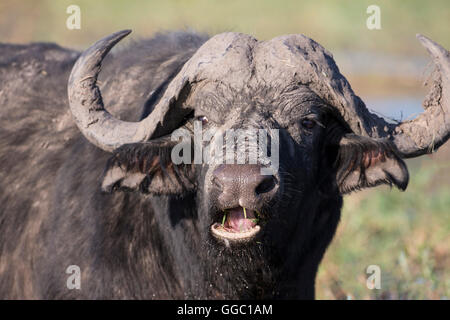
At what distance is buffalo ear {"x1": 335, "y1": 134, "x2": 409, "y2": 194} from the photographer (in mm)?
4148

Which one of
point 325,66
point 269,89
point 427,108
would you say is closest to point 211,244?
point 269,89

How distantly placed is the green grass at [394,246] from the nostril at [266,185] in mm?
2324

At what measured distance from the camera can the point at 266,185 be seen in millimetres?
3703

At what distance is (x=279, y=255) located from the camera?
4344mm

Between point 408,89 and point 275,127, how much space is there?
512 inches

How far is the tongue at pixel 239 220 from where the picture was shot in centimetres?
389

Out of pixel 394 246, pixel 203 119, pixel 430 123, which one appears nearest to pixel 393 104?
pixel 394 246

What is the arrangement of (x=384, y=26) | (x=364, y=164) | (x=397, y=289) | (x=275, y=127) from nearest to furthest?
(x=275, y=127) → (x=364, y=164) → (x=397, y=289) → (x=384, y=26)

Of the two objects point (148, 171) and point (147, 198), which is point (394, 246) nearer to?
point (147, 198)

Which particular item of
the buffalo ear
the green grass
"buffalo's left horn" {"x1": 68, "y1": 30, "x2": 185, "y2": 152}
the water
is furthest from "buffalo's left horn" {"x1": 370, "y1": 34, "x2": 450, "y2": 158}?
the water

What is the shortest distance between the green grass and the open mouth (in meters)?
2.13

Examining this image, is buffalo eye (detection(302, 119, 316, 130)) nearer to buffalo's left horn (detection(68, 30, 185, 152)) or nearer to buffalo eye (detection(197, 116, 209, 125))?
buffalo eye (detection(197, 116, 209, 125))

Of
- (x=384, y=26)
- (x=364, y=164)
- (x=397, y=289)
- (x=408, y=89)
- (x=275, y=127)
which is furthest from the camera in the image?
(x=384, y=26)

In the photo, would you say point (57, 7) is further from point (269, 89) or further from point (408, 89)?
point (269, 89)
